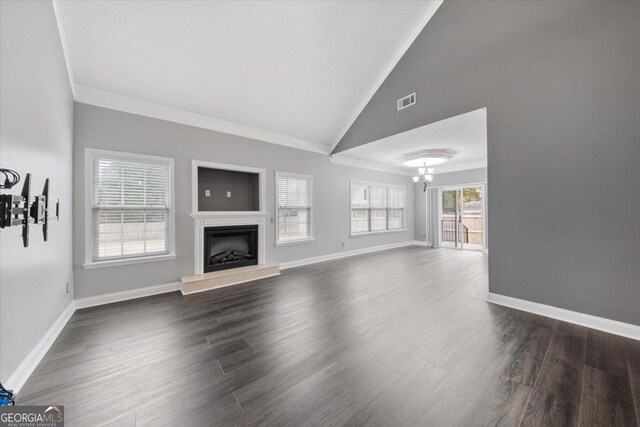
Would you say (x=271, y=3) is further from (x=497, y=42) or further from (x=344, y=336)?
(x=344, y=336)

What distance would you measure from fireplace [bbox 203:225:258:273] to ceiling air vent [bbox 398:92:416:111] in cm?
360

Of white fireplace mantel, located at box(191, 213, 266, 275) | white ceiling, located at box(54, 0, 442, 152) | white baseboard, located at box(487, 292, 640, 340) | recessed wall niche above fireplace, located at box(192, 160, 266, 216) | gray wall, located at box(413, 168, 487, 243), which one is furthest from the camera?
gray wall, located at box(413, 168, 487, 243)

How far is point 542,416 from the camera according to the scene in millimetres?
1416

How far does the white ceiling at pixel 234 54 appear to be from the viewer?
2.80 metres

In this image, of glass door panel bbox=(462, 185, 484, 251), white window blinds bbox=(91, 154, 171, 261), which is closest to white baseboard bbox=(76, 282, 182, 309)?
white window blinds bbox=(91, 154, 171, 261)

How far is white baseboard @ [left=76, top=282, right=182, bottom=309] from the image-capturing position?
10.3 feet

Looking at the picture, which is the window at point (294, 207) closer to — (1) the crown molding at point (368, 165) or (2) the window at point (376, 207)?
(1) the crown molding at point (368, 165)

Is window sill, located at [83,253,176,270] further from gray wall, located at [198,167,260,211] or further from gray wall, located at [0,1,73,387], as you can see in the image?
gray wall, located at [198,167,260,211]

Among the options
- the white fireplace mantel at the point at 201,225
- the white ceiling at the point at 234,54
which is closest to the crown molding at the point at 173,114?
the white ceiling at the point at 234,54

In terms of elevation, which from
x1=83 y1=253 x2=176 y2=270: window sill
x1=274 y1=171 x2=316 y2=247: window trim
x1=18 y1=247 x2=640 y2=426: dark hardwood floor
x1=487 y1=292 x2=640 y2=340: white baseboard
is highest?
x1=274 y1=171 x2=316 y2=247: window trim

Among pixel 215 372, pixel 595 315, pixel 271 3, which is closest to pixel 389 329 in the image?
pixel 215 372

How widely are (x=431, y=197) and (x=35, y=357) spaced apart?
8871mm

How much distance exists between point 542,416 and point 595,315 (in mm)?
1934

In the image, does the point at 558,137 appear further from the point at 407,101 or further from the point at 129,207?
the point at 129,207
